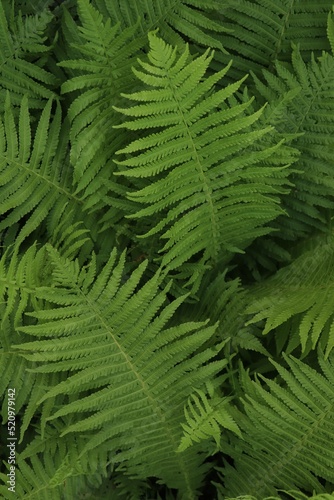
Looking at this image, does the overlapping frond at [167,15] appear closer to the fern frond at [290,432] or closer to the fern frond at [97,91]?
the fern frond at [97,91]

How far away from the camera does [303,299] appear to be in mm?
1272

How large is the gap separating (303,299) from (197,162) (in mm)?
398

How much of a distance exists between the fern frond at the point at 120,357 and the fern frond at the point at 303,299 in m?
0.15

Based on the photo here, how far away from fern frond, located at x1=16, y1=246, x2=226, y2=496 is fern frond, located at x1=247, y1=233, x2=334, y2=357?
0.49 feet

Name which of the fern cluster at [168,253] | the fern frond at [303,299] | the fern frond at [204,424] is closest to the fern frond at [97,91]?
the fern cluster at [168,253]

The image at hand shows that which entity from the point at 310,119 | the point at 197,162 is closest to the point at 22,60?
the point at 197,162

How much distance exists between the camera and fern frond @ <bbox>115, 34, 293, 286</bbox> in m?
1.22

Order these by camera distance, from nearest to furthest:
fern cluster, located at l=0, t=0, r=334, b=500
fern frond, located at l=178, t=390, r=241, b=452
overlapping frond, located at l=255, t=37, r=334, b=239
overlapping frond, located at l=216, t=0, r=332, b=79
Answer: fern frond, located at l=178, t=390, r=241, b=452
fern cluster, located at l=0, t=0, r=334, b=500
overlapping frond, located at l=255, t=37, r=334, b=239
overlapping frond, located at l=216, t=0, r=332, b=79

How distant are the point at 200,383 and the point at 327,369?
0.97ft

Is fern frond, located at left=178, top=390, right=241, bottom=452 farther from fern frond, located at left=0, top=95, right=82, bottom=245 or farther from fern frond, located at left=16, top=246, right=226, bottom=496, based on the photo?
fern frond, located at left=0, top=95, right=82, bottom=245

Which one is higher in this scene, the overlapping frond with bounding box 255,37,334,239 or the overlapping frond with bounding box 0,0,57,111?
the overlapping frond with bounding box 0,0,57,111

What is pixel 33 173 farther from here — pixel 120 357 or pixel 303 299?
pixel 303 299

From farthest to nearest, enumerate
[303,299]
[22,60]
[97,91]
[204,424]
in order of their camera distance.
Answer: [22,60] < [97,91] < [303,299] < [204,424]

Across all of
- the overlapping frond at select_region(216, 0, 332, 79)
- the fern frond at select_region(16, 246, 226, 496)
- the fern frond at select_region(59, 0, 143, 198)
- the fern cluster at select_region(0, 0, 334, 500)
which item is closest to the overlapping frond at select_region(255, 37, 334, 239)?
the fern cluster at select_region(0, 0, 334, 500)
